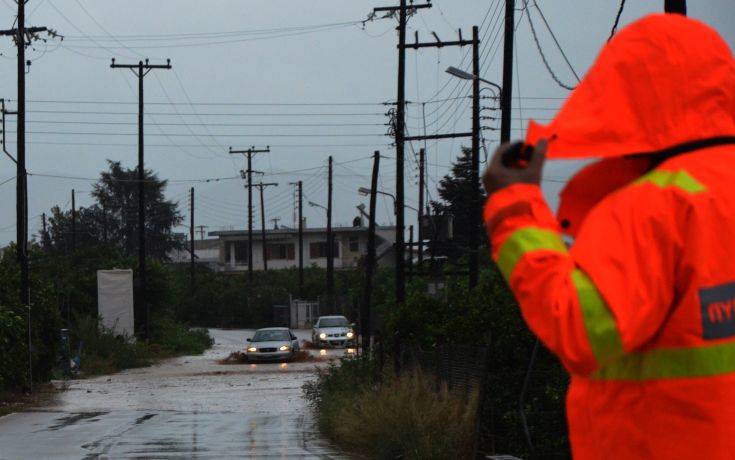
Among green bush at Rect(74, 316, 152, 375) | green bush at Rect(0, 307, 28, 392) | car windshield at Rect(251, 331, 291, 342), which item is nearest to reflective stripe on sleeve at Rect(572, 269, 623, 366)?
green bush at Rect(0, 307, 28, 392)

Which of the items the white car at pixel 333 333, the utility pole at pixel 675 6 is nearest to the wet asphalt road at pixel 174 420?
the utility pole at pixel 675 6

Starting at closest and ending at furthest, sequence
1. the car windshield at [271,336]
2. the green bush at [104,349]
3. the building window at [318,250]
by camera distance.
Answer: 1. the green bush at [104,349]
2. the car windshield at [271,336]
3. the building window at [318,250]

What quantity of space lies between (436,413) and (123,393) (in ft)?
60.1

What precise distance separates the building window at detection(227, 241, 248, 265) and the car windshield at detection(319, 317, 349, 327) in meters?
61.0

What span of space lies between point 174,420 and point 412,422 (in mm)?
9049

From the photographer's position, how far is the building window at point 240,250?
355ft

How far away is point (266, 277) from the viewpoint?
8462 centimetres

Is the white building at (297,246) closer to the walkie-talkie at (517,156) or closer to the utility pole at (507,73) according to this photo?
the utility pole at (507,73)

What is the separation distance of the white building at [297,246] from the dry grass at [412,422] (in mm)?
82681

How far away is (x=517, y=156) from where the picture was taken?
7.47 feet

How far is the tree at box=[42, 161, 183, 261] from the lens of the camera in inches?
4154

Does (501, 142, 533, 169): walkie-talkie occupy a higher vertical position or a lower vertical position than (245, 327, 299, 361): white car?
higher

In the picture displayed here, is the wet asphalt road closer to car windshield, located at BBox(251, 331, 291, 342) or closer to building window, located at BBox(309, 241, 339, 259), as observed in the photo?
car windshield, located at BBox(251, 331, 291, 342)

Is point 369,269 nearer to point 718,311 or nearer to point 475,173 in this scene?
point 475,173
